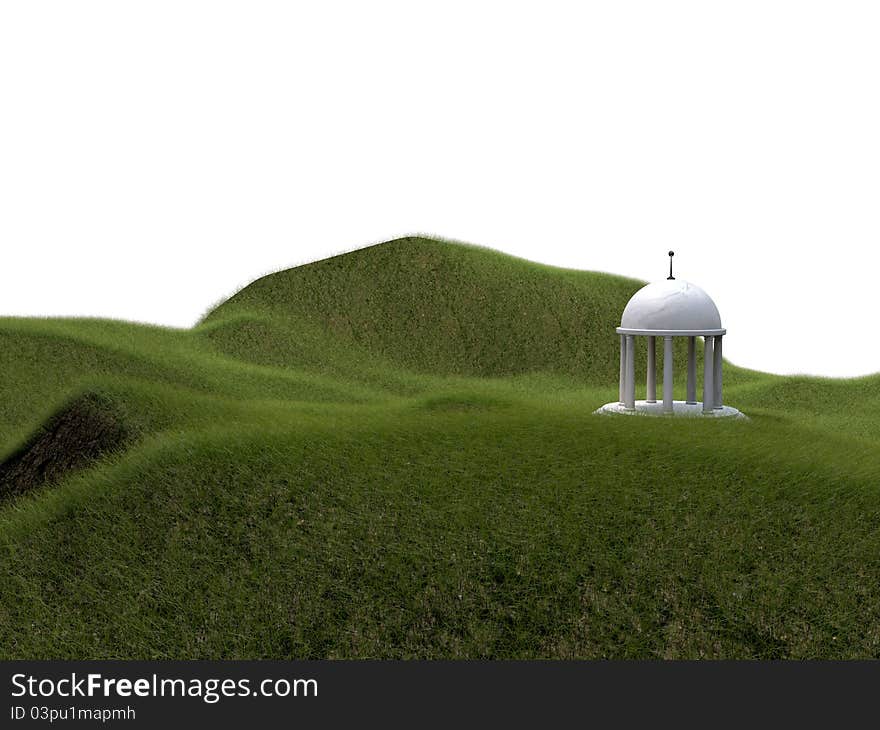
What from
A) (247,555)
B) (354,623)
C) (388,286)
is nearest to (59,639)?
(247,555)

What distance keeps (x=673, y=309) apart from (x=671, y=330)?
20.9 inches

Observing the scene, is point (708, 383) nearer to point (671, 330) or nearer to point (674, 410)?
point (674, 410)

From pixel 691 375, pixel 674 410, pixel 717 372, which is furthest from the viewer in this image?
pixel 691 375

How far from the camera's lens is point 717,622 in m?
13.8

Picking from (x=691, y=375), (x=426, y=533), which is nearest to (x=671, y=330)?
(x=691, y=375)

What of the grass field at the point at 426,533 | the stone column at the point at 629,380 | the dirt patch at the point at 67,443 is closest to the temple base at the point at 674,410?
the stone column at the point at 629,380

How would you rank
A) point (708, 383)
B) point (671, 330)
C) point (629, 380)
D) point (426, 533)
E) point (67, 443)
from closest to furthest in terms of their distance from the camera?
point (426, 533) → point (67, 443) → point (671, 330) → point (708, 383) → point (629, 380)

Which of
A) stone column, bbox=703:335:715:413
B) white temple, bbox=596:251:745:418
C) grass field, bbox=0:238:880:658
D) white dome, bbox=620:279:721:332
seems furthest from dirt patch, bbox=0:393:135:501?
stone column, bbox=703:335:715:413

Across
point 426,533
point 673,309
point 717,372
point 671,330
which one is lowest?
point 426,533

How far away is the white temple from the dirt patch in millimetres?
11583

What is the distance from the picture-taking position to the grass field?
13820mm

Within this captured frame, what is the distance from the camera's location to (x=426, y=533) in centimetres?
1539

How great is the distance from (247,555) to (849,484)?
1031cm

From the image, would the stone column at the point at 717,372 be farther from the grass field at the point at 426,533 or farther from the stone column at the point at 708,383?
the grass field at the point at 426,533
